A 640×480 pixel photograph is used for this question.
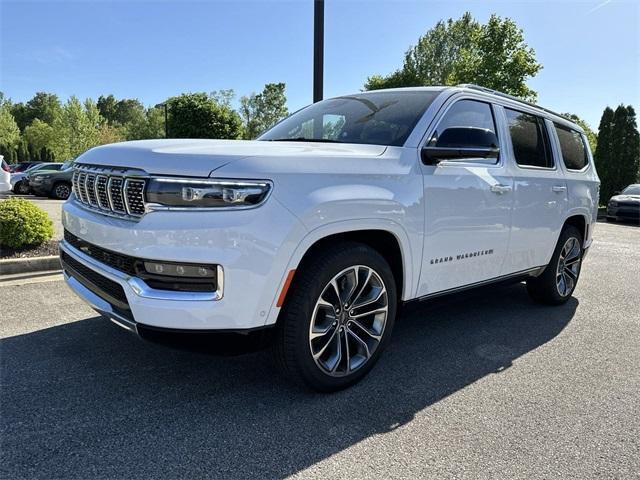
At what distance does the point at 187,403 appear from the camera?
270 centimetres

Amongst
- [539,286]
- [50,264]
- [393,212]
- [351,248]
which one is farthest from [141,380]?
[539,286]

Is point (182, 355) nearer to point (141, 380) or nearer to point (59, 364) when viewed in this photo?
point (141, 380)

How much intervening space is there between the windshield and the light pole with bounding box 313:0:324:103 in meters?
2.88

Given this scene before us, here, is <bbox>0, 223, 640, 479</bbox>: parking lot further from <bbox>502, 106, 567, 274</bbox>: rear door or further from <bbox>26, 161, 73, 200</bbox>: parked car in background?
<bbox>26, 161, 73, 200</bbox>: parked car in background

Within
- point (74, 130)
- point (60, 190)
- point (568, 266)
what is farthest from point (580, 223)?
point (74, 130)

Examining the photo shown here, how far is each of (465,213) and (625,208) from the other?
56.5 ft

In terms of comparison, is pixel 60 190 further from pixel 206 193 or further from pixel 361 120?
pixel 206 193

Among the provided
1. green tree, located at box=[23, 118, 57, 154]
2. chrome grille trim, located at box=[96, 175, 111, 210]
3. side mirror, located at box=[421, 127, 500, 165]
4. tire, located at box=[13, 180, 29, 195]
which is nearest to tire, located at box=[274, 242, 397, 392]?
side mirror, located at box=[421, 127, 500, 165]

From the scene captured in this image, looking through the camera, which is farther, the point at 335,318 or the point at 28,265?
the point at 28,265

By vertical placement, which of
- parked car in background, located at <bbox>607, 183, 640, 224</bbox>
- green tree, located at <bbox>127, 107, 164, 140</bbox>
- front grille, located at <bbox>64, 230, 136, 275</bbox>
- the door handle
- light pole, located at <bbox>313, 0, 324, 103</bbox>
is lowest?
parked car in background, located at <bbox>607, 183, 640, 224</bbox>

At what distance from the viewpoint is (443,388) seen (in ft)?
10.0

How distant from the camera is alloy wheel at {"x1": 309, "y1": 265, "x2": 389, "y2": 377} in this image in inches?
108

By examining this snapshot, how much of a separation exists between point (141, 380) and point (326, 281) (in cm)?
133

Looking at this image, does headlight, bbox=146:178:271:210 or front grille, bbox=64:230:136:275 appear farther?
front grille, bbox=64:230:136:275
